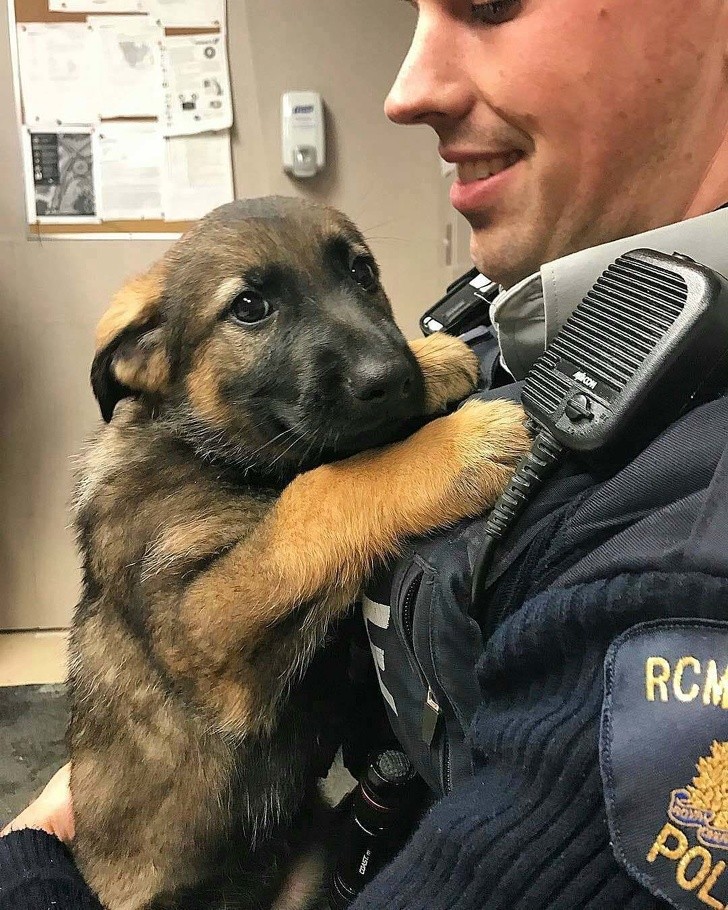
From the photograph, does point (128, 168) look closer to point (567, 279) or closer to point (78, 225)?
point (78, 225)

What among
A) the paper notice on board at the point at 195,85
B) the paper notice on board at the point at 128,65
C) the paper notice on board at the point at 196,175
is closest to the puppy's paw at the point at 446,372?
the paper notice on board at the point at 196,175

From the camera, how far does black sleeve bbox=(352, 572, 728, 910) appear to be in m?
0.56

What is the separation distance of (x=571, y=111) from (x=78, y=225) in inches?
115

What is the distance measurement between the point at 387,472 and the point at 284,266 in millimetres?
522

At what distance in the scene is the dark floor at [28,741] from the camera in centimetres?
254

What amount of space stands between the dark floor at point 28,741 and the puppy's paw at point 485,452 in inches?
83.5

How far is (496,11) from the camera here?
0.98m

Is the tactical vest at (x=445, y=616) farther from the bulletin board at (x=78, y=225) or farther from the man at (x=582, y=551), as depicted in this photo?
the bulletin board at (x=78, y=225)

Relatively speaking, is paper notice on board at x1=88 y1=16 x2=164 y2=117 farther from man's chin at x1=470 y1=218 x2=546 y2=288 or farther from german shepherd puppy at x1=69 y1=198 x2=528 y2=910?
man's chin at x1=470 y1=218 x2=546 y2=288

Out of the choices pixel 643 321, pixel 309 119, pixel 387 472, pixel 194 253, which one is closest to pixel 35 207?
pixel 309 119

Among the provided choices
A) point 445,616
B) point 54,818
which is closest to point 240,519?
point 445,616

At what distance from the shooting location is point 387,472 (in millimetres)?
1178

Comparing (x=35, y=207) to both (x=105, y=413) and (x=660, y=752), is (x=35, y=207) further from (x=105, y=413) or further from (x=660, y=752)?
(x=660, y=752)

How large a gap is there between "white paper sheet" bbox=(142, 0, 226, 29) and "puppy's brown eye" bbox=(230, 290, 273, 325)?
2.35 metres
